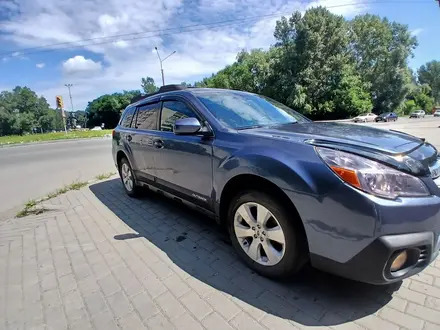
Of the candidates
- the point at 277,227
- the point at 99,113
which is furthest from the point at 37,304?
the point at 99,113

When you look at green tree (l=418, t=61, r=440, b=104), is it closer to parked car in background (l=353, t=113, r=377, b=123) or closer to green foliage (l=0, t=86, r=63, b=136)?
parked car in background (l=353, t=113, r=377, b=123)

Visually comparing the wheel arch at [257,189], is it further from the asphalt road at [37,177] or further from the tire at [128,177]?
the asphalt road at [37,177]

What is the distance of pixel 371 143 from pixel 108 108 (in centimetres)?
8429

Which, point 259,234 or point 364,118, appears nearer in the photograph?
point 259,234

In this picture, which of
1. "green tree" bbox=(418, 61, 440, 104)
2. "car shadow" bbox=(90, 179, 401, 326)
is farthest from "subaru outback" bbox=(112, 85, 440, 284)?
"green tree" bbox=(418, 61, 440, 104)

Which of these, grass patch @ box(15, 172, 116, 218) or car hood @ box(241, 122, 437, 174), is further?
grass patch @ box(15, 172, 116, 218)

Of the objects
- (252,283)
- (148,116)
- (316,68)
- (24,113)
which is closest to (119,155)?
(148,116)

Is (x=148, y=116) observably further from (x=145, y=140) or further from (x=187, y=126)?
(x=187, y=126)

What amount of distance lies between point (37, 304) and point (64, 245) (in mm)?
1107

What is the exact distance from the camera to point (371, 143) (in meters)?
2.05

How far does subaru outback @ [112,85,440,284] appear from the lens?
1697mm

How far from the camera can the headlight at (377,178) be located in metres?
1.70

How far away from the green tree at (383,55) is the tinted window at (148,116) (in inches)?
1814

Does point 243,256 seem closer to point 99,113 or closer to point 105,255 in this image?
point 105,255
